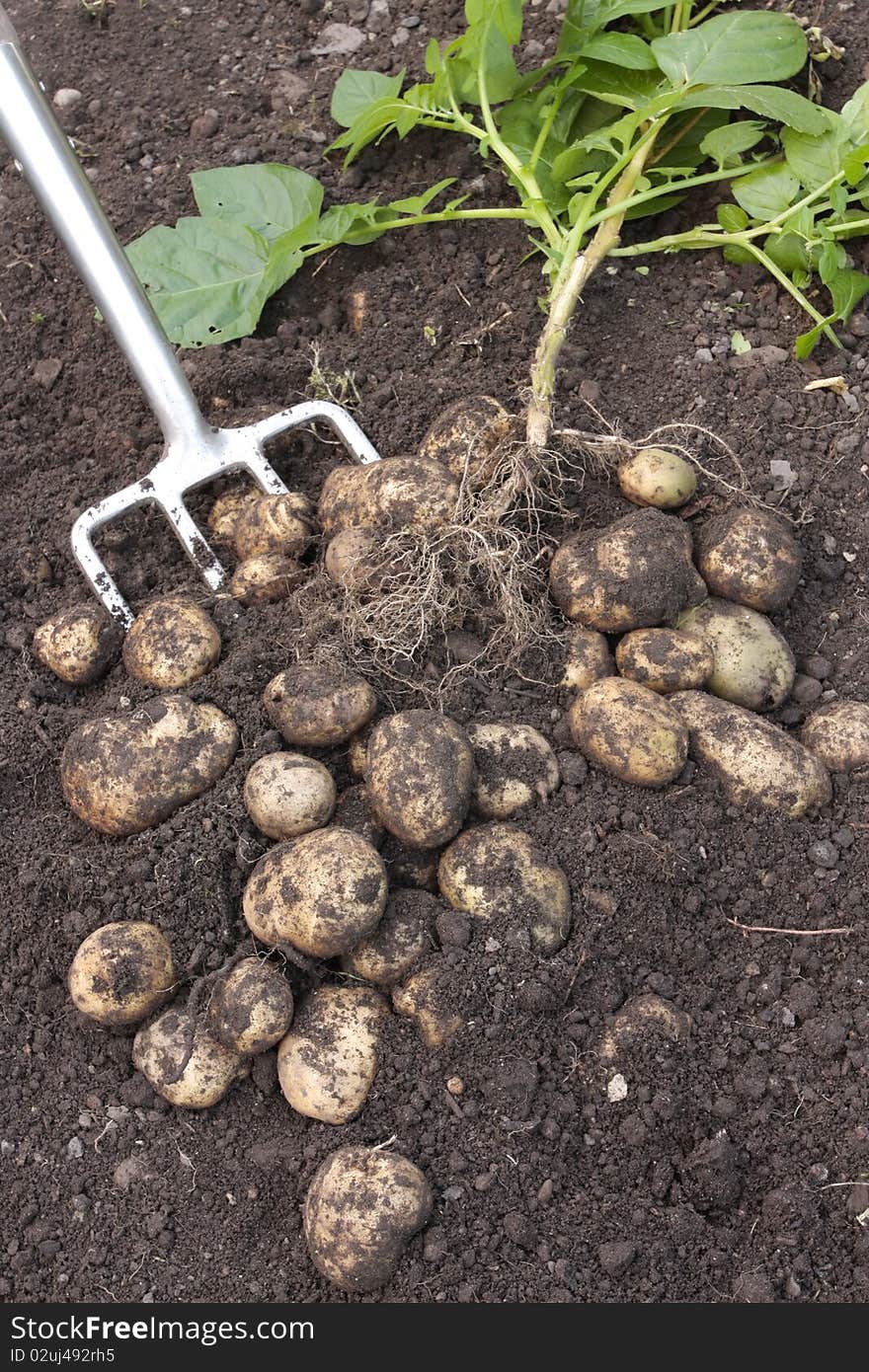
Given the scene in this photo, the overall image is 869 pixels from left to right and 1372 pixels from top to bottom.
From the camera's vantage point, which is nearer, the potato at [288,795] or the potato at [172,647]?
the potato at [288,795]

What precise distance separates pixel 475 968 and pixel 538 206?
143 cm

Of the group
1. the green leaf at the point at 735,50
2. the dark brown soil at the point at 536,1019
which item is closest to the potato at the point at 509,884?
the dark brown soil at the point at 536,1019

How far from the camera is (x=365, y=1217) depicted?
1.53 meters

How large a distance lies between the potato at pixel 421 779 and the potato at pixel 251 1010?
0.94 ft

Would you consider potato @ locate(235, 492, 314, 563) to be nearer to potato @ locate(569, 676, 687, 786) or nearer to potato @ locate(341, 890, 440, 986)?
potato @ locate(569, 676, 687, 786)

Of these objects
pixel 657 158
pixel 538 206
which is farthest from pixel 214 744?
pixel 657 158

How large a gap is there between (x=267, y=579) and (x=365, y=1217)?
105 centimetres

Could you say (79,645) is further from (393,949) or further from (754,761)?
(754,761)

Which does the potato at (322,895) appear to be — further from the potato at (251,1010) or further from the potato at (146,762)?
the potato at (146,762)

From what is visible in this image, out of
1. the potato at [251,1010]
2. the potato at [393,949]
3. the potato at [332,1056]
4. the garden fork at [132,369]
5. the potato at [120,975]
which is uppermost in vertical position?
the garden fork at [132,369]

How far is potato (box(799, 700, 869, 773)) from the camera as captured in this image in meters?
1.91

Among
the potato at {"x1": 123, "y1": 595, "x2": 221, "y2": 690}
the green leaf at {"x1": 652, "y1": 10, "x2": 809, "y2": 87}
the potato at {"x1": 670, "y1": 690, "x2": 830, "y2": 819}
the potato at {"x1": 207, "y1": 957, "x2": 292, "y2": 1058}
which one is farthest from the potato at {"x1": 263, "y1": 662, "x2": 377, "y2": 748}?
the green leaf at {"x1": 652, "y1": 10, "x2": 809, "y2": 87}

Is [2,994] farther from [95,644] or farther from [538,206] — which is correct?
[538,206]

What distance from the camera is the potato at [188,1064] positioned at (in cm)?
169
